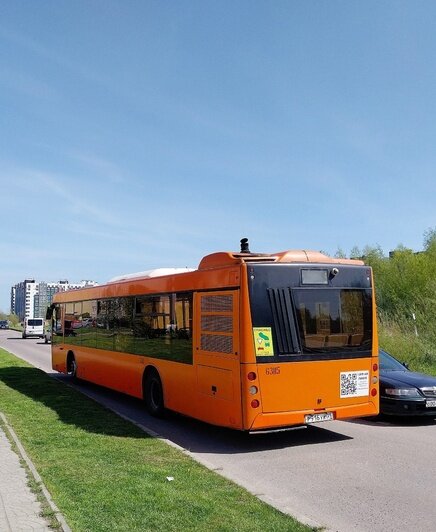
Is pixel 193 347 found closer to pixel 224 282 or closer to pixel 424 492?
pixel 224 282

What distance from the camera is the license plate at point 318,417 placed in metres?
8.44

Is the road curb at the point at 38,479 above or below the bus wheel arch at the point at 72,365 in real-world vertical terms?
below

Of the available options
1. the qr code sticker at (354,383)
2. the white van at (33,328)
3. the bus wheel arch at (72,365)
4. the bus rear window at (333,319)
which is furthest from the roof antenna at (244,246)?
the white van at (33,328)

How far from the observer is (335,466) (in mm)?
7387

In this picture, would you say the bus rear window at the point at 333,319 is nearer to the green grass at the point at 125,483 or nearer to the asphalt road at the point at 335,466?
the asphalt road at the point at 335,466

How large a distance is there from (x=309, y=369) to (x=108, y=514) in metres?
4.23

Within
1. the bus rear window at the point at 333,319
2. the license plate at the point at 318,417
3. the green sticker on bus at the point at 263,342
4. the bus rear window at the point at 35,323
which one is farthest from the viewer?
the bus rear window at the point at 35,323

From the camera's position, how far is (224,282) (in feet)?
28.4

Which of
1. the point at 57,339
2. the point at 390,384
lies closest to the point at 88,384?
the point at 57,339

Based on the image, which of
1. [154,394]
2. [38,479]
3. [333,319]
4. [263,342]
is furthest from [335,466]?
[154,394]

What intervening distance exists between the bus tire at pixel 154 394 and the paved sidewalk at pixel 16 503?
13.0ft

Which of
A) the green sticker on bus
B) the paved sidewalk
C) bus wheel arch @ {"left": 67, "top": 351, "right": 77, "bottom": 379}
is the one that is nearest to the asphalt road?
the green sticker on bus

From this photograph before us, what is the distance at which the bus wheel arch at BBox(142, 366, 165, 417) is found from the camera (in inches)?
428

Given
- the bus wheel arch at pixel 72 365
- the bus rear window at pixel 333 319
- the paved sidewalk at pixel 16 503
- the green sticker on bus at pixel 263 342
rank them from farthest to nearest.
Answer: the bus wheel arch at pixel 72 365 → the bus rear window at pixel 333 319 → the green sticker on bus at pixel 263 342 → the paved sidewalk at pixel 16 503
